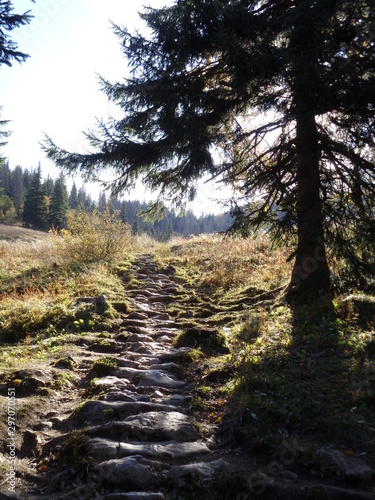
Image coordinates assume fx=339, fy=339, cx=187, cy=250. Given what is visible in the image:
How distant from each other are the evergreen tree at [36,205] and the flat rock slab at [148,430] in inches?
1973

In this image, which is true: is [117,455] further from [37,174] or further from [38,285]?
[37,174]

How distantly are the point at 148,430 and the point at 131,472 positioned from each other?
24.9 inches

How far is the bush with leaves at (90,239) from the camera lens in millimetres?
11602

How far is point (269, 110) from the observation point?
571 centimetres

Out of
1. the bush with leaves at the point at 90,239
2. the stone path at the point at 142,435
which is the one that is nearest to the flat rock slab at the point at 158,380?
the stone path at the point at 142,435

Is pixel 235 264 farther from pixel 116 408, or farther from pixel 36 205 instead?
pixel 36 205

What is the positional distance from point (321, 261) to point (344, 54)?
3.40 meters

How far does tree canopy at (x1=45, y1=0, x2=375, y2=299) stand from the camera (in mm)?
5008

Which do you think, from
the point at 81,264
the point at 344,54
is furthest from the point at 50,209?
the point at 344,54

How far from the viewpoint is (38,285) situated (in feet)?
29.7

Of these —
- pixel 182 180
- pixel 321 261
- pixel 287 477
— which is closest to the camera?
pixel 287 477

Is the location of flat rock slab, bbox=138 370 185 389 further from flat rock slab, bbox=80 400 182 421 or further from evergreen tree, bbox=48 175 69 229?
evergreen tree, bbox=48 175 69 229

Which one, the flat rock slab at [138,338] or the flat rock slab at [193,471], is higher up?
the flat rock slab at [193,471]

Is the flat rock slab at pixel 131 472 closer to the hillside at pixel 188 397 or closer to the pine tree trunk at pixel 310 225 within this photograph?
the hillside at pixel 188 397
